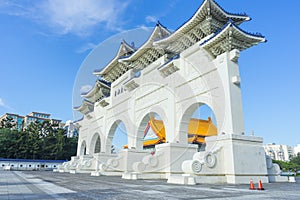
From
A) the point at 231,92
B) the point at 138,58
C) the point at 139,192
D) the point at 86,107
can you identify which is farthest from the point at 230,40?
the point at 86,107

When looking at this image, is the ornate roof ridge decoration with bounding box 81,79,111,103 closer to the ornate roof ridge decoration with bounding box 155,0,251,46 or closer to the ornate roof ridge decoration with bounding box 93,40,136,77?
the ornate roof ridge decoration with bounding box 93,40,136,77

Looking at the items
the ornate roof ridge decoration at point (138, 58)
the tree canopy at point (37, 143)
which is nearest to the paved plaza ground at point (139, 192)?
the ornate roof ridge decoration at point (138, 58)

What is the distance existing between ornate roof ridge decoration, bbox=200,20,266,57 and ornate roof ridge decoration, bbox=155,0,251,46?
113cm

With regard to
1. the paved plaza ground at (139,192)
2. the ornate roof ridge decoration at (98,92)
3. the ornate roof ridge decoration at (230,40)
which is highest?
the ornate roof ridge decoration at (98,92)

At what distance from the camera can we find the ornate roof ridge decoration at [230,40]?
10.9 meters

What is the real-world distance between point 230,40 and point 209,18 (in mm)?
1880

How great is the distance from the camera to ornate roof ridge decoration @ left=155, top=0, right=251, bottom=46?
11.9 meters

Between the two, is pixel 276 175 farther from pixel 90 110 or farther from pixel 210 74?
pixel 90 110

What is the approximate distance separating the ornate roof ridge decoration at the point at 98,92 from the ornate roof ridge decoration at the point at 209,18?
13.4 meters

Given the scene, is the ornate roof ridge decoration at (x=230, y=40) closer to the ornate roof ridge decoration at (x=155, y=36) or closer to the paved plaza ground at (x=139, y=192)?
the ornate roof ridge decoration at (x=155, y=36)

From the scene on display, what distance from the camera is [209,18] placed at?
1206 centimetres

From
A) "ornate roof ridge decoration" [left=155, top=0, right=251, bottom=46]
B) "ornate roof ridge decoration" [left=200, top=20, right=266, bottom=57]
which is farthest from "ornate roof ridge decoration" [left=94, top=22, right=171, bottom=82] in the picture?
"ornate roof ridge decoration" [left=200, top=20, right=266, bottom=57]

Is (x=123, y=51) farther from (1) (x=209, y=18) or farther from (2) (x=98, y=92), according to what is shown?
(1) (x=209, y=18)

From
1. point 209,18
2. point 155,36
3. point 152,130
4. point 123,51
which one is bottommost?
point 152,130
